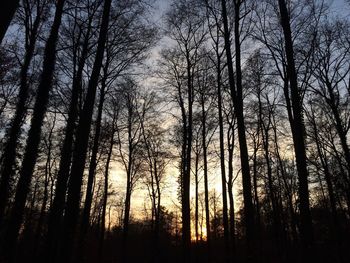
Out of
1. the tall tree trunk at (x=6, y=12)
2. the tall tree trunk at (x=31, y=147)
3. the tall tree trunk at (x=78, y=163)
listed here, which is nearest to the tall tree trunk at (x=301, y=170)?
the tall tree trunk at (x=78, y=163)

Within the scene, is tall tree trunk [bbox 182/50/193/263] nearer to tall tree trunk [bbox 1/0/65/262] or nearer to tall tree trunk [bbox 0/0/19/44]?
tall tree trunk [bbox 1/0/65/262]

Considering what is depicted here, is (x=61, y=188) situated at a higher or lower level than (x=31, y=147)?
lower

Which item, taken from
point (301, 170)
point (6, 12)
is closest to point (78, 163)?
point (6, 12)

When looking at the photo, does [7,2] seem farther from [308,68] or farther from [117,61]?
[308,68]

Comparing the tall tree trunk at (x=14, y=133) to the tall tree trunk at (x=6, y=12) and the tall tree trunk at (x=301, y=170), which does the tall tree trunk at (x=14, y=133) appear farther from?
the tall tree trunk at (x=301, y=170)

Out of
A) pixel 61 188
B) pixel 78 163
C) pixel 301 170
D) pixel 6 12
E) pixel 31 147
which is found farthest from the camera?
pixel 61 188

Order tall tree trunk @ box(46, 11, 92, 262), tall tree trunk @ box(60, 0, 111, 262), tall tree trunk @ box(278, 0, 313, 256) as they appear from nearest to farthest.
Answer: tall tree trunk @ box(60, 0, 111, 262) → tall tree trunk @ box(278, 0, 313, 256) → tall tree trunk @ box(46, 11, 92, 262)

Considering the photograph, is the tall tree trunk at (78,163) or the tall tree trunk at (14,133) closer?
the tall tree trunk at (78,163)

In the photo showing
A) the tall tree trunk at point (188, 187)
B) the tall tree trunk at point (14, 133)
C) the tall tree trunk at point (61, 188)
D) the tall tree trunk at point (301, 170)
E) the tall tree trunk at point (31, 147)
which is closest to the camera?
the tall tree trunk at point (301, 170)

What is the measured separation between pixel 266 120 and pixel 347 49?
812 centimetres

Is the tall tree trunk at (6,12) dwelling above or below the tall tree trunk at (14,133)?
below

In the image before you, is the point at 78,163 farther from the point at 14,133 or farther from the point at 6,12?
the point at 6,12

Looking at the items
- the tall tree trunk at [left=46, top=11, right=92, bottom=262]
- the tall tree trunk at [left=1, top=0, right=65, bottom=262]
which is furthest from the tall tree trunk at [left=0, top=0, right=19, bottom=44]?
the tall tree trunk at [left=46, top=11, right=92, bottom=262]

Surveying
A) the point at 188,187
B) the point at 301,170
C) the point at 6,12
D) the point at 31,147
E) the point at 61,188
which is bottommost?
the point at 6,12
